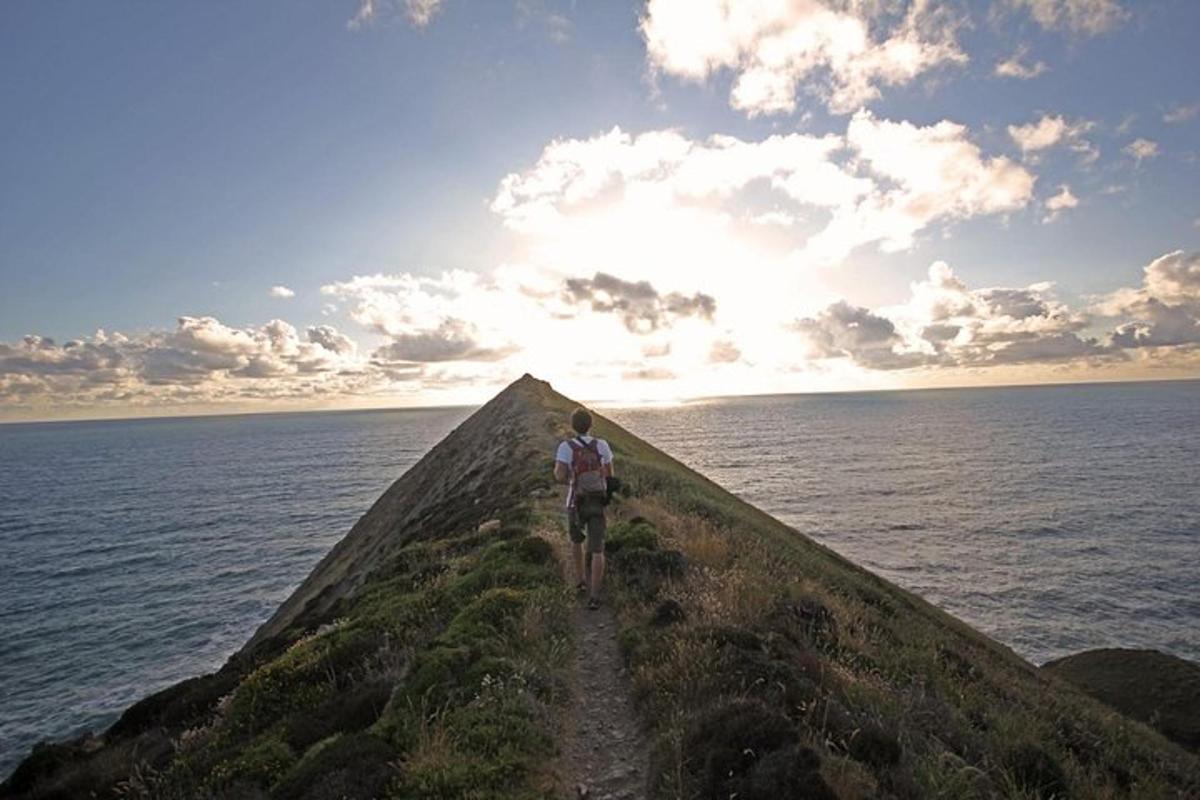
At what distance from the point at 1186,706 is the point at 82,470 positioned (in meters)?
166

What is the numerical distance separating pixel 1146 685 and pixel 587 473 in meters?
25.3

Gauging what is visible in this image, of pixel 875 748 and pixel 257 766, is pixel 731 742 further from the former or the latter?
pixel 257 766

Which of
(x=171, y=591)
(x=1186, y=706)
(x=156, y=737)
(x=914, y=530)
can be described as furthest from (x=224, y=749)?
(x=914, y=530)

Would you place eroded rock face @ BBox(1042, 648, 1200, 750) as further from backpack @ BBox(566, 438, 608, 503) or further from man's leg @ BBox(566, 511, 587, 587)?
backpack @ BBox(566, 438, 608, 503)

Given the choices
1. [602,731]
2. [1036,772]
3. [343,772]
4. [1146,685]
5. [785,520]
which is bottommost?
[785,520]

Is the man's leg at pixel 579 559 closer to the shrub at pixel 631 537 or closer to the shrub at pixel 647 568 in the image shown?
the shrub at pixel 647 568

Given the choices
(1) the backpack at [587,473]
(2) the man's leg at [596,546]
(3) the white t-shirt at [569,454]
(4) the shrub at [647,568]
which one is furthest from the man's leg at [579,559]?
(1) the backpack at [587,473]

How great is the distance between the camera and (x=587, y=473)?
12.2 meters

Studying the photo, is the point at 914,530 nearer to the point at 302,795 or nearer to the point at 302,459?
the point at 302,795

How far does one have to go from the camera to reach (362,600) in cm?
1577

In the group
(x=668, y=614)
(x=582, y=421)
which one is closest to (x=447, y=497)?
(x=582, y=421)

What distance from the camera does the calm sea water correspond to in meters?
33.0

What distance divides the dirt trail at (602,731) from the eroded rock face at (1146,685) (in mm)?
21419

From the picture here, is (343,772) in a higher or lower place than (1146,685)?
higher
